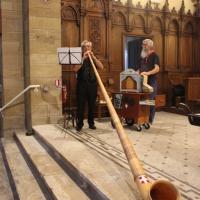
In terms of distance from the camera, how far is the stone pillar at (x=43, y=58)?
5859mm

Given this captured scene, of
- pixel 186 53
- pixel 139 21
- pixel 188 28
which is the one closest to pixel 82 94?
pixel 139 21

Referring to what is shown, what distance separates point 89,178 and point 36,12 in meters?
3.91

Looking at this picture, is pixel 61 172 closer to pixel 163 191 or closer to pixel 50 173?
pixel 50 173

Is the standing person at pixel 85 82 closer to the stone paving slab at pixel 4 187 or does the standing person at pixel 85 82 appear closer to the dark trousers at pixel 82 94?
the dark trousers at pixel 82 94

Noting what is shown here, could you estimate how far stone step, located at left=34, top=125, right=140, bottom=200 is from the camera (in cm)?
271

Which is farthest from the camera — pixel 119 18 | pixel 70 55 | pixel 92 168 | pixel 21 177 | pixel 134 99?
pixel 119 18

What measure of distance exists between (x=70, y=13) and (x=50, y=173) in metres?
4.22

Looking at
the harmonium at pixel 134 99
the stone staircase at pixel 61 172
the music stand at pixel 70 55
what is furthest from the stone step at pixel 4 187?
the harmonium at pixel 134 99

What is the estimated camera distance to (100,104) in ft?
21.5

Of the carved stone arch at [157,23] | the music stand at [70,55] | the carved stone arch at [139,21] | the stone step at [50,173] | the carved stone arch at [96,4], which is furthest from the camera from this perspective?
the carved stone arch at [157,23]

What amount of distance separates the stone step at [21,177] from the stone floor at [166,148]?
96 centimetres

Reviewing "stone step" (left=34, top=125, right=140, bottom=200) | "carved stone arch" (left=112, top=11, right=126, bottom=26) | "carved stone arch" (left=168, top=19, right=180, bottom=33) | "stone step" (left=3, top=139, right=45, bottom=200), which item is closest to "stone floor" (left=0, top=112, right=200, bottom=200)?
"stone step" (left=34, top=125, right=140, bottom=200)

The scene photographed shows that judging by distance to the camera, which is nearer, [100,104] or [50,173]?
[50,173]

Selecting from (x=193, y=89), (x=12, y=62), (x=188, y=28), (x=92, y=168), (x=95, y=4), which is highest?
(x=95, y=4)
